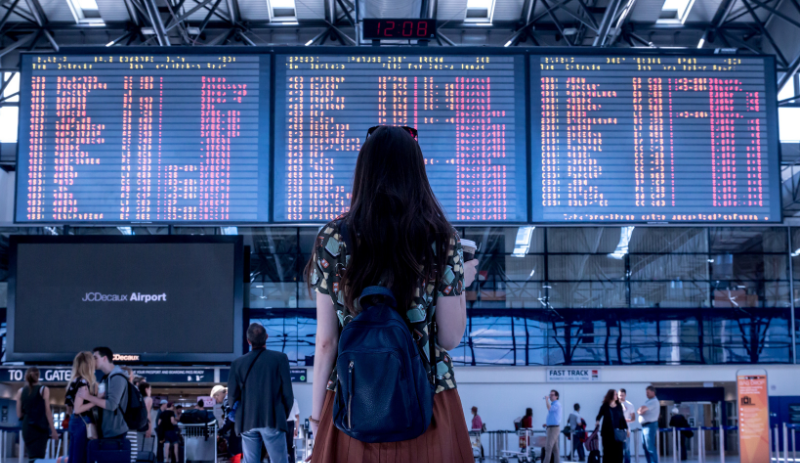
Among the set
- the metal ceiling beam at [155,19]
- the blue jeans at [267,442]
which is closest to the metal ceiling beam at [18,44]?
the metal ceiling beam at [155,19]

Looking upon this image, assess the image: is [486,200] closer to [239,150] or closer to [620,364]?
[239,150]

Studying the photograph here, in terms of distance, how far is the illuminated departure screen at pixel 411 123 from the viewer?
27.1 ft

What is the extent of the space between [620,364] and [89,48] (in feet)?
66.7

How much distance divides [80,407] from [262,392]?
4.92 feet

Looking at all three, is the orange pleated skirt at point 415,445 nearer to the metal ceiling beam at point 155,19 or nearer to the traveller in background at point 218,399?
the traveller in background at point 218,399

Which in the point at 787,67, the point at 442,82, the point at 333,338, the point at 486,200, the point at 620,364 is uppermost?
the point at 787,67

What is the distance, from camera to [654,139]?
8461mm

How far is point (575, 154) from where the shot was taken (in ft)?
27.6

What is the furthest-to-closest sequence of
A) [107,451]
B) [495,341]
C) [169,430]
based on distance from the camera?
[495,341] < [169,430] < [107,451]

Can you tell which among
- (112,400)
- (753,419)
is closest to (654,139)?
(112,400)

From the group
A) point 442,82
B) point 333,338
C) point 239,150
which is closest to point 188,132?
point 239,150

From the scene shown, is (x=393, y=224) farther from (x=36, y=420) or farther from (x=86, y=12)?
(x=86, y=12)

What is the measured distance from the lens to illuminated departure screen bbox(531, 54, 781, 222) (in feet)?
27.2

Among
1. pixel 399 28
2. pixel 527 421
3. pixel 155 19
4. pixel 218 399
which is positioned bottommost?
pixel 527 421
